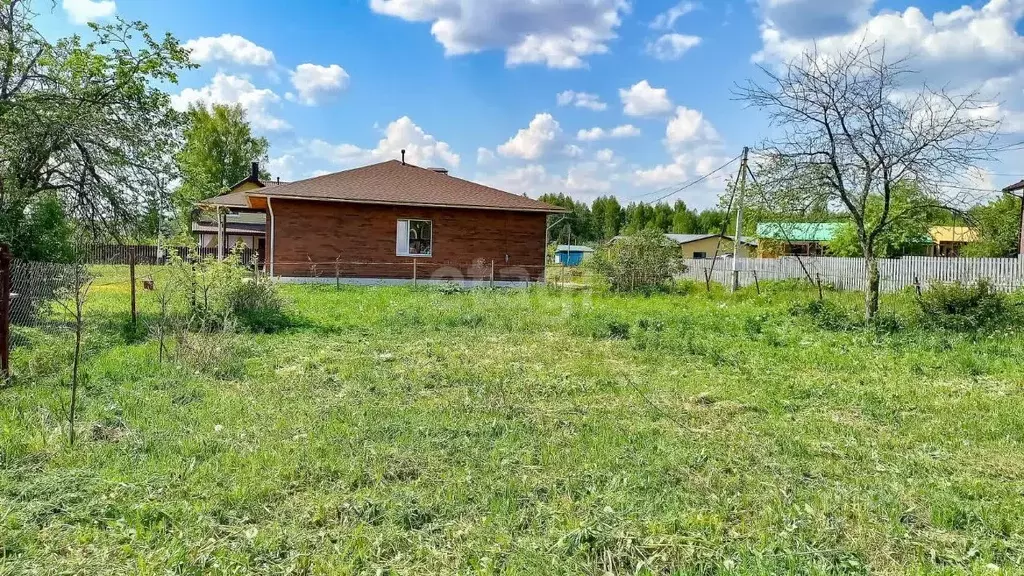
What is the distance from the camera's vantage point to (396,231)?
19078 mm

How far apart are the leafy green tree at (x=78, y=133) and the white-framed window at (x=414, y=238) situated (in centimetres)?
833

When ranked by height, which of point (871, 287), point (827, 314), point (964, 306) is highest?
point (871, 287)

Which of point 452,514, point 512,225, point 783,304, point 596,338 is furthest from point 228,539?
point 512,225

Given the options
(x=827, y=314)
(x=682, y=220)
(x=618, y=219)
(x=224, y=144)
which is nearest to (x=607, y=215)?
(x=618, y=219)

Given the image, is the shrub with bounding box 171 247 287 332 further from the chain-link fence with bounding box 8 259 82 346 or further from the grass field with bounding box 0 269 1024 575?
the chain-link fence with bounding box 8 259 82 346

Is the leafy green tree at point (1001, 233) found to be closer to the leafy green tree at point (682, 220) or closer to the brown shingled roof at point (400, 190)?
the brown shingled roof at point (400, 190)

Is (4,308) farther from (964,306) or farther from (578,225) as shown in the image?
(578,225)

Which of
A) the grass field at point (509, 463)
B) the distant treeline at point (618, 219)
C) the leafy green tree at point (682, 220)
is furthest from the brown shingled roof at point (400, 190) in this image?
the leafy green tree at point (682, 220)

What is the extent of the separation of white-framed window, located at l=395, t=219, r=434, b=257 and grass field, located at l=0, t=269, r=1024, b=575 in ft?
37.3

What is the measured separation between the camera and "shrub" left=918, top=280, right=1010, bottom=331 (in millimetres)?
10211

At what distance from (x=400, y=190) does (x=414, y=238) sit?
1633 mm

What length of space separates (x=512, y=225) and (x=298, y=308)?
30.2ft

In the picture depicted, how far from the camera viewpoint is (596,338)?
9570 mm

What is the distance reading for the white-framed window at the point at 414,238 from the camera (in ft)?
63.0
